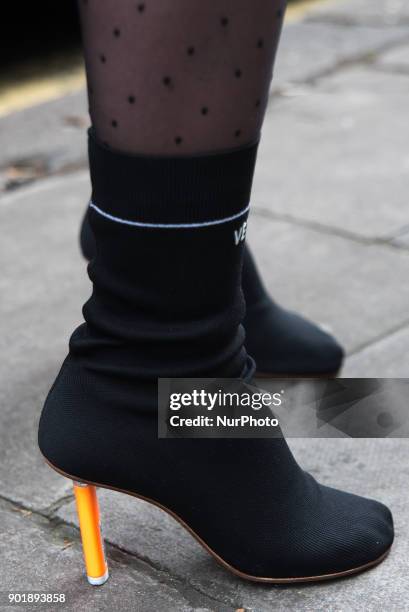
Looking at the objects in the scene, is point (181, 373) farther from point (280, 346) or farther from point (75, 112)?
point (75, 112)

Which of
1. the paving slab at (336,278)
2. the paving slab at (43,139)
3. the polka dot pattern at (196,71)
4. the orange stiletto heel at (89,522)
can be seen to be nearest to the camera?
the polka dot pattern at (196,71)

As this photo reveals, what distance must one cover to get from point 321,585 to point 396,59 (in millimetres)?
3363

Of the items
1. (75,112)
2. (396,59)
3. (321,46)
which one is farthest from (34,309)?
(321,46)

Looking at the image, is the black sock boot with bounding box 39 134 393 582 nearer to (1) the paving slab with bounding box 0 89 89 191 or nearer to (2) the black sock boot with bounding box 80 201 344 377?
(2) the black sock boot with bounding box 80 201 344 377

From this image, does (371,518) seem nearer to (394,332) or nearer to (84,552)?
(84,552)

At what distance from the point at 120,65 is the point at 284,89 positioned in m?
2.95

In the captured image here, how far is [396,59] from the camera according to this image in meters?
4.36

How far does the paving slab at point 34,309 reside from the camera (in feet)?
5.67

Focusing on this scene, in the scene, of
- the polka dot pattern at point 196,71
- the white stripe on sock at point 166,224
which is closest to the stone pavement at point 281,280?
the white stripe on sock at point 166,224

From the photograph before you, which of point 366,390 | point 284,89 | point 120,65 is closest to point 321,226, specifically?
point 366,390

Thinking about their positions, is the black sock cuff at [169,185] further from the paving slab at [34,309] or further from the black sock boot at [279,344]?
the black sock boot at [279,344]

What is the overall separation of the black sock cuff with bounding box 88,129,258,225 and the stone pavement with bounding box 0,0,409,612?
0.53m

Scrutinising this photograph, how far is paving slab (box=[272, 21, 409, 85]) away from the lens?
425 cm

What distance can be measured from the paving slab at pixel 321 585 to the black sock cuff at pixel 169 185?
1.71 feet
